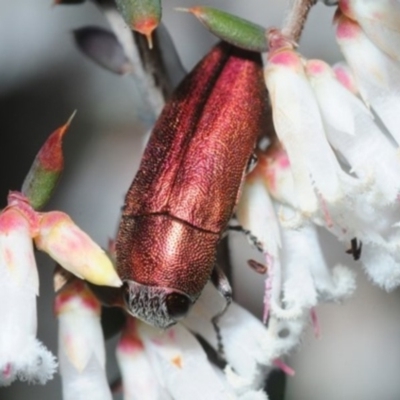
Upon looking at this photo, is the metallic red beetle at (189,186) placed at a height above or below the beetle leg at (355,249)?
above

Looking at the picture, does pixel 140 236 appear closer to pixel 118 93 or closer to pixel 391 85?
pixel 391 85

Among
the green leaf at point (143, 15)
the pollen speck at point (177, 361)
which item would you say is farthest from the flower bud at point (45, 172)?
the pollen speck at point (177, 361)

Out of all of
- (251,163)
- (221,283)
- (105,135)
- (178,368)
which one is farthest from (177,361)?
(105,135)

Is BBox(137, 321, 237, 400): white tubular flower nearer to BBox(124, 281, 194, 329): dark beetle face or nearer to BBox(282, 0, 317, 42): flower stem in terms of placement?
BBox(124, 281, 194, 329): dark beetle face

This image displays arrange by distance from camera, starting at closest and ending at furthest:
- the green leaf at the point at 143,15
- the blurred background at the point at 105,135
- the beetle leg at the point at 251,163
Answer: the green leaf at the point at 143,15 → the beetle leg at the point at 251,163 → the blurred background at the point at 105,135

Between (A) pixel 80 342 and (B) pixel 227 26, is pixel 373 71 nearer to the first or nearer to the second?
(B) pixel 227 26

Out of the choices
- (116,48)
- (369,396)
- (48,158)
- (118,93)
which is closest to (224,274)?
(48,158)

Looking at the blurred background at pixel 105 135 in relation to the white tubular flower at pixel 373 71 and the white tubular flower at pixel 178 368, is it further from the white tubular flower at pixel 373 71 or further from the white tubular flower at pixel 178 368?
the white tubular flower at pixel 373 71
